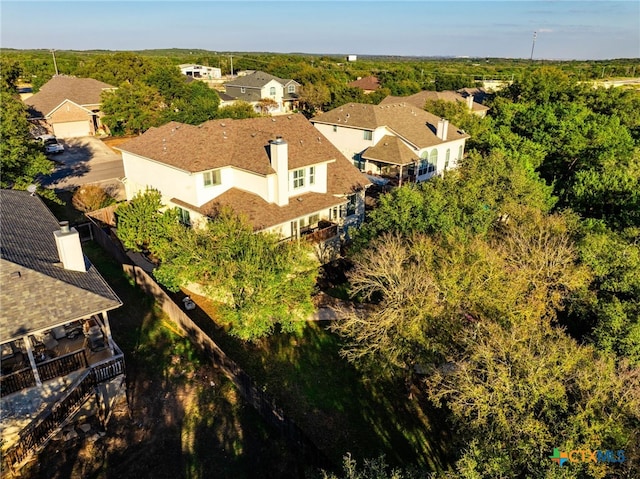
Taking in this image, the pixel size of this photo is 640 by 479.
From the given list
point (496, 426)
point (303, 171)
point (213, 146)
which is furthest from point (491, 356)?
point (213, 146)

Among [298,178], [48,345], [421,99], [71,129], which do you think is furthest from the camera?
[421,99]

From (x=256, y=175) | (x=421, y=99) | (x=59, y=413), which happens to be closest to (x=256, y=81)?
(x=421, y=99)

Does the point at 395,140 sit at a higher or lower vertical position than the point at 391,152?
higher

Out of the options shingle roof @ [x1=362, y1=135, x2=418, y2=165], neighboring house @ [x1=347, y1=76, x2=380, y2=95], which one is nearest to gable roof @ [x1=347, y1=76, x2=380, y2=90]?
neighboring house @ [x1=347, y1=76, x2=380, y2=95]

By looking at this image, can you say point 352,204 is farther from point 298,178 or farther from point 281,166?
point 281,166

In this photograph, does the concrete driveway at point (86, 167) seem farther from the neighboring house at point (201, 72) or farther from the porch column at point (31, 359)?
the neighboring house at point (201, 72)

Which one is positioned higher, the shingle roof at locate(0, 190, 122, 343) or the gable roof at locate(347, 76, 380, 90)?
the gable roof at locate(347, 76, 380, 90)

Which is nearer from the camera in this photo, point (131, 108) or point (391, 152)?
point (391, 152)

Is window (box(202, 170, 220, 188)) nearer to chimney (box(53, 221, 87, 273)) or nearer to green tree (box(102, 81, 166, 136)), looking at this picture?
chimney (box(53, 221, 87, 273))
